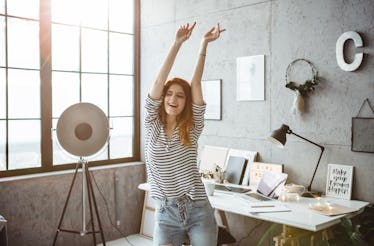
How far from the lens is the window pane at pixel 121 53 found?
198 inches

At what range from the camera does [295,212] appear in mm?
2910

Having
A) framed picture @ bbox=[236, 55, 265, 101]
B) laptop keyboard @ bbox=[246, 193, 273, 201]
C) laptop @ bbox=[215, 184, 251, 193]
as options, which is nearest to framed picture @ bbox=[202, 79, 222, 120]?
framed picture @ bbox=[236, 55, 265, 101]

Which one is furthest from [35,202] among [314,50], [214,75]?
[314,50]

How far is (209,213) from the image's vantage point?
7.91 ft

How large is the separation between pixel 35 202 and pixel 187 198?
7.93 ft

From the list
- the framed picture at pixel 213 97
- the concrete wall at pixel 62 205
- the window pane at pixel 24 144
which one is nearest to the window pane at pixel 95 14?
the window pane at pixel 24 144

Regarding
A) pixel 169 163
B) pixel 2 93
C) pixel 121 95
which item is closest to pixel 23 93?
pixel 2 93

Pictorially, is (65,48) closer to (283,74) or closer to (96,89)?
(96,89)

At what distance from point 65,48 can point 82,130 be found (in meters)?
1.24

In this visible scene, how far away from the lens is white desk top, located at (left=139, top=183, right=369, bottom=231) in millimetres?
2672

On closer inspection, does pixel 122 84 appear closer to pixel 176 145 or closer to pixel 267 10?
pixel 267 10

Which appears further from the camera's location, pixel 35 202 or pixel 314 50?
pixel 35 202

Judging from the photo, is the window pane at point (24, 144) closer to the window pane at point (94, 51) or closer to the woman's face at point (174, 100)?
the window pane at point (94, 51)

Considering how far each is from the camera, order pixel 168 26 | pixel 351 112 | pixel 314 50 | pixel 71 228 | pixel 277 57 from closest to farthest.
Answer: pixel 351 112
pixel 314 50
pixel 277 57
pixel 71 228
pixel 168 26
